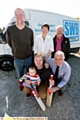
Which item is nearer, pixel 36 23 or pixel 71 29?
pixel 36 23

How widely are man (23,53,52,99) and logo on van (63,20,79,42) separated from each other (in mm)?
2824

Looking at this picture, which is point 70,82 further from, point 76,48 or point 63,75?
point 76,48

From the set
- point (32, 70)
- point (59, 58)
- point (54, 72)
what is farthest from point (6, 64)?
point (59, 58)

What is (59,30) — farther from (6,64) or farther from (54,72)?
(6,64)

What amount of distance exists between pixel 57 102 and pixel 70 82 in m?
0.98

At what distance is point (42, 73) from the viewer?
2.13 metres

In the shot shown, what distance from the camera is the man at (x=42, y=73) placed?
203 cm

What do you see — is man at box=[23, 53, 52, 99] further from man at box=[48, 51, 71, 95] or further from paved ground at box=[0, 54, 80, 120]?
paved ground at box=[0, 54, 80, 120]

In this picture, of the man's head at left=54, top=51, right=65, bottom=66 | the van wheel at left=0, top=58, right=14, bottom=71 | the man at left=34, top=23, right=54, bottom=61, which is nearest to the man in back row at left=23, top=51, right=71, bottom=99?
the man's head at left=54, top=51, right=65, bottom=66

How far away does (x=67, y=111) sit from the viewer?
6.79ft

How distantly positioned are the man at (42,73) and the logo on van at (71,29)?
9.26 ft

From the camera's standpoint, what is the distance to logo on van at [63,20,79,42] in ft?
14.6

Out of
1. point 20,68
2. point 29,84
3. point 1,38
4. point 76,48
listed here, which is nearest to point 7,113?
point 29,84

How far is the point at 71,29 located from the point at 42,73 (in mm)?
3172
